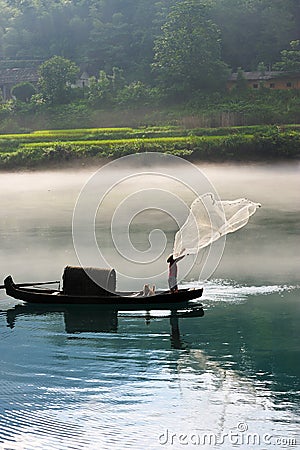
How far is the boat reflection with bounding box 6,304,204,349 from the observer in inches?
557

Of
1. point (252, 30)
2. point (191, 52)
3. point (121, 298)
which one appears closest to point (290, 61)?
point (191, 52)

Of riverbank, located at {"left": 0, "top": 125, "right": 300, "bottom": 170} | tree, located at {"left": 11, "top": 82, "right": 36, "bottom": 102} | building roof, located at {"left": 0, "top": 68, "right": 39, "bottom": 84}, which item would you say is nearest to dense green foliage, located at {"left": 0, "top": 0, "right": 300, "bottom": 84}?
building roof, located at {"left": 0, "top": 68, "right": 39, "bottom": 84}

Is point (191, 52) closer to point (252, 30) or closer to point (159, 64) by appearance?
point (159, 64)

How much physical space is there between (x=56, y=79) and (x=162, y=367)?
140ft

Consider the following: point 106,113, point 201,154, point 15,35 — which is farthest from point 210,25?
point 15,35

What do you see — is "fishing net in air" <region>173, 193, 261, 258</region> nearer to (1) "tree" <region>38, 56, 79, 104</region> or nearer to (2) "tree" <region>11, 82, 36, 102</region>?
(1) "tree" <region>38, 56, 79, 104</region>

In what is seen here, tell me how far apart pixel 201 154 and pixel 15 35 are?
31002mm

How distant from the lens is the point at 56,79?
5225 centimetres

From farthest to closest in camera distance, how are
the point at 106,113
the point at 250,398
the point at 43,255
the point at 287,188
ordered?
the point at 106,113
the point at 287,188
the point at 43,255
the point at 250,398

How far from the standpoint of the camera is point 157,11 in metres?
60.4

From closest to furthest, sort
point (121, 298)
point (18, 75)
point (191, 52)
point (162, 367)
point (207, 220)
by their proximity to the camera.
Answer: point (162, 367)
point (121, 298)
point (207, 220)
point (191, 52)
point (18, 75)

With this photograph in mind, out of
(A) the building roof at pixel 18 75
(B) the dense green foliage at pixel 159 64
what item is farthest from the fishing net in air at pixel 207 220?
(A) the building roof at pixel 18 75

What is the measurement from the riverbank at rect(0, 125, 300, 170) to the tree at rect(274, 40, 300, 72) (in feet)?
32.1

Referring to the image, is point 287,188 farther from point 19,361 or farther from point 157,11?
point 157,11
